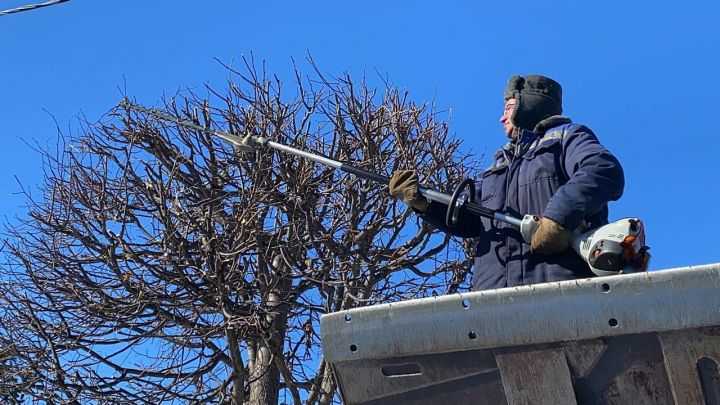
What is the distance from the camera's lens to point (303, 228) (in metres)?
8.51

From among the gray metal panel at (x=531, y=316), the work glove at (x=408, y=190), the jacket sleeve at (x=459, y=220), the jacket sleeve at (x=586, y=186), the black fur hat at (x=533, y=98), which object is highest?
the black fur hat at (x=533, y=98)

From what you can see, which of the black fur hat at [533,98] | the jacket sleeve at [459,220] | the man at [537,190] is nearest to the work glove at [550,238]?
the man at [537,190]

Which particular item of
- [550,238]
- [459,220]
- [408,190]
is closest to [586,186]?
[550,238]

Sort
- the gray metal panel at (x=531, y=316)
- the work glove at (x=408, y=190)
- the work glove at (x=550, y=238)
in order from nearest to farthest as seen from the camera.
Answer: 1. the gray metal panel at (x=531, y=316)
2. the work glove at (x=550, y=238)
3. the work glove at (x=408, y=190)

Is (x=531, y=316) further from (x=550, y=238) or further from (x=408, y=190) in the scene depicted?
(x=408, y=190)

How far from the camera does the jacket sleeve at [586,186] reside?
2998 mm

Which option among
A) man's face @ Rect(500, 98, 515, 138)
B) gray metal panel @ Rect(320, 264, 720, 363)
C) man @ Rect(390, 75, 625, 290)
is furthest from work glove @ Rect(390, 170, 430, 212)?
gray metal panel @ Rect(320, 264, 720, 363)

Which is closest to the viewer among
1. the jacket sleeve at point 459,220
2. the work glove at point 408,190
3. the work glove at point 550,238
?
the work glove at point 550,238

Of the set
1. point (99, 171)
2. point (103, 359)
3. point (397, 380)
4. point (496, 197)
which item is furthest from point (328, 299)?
point (397, 380)

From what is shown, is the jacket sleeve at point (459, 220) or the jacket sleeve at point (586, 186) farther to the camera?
the jacket sleeve at point (459, 220)

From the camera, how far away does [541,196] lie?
3318mm

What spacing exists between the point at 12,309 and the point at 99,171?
1689 millimetres

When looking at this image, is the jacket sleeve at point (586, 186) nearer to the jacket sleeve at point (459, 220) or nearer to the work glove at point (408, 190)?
the jacket sleeve at point (459, 220)

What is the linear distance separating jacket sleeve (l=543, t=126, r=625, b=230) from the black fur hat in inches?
18.4
